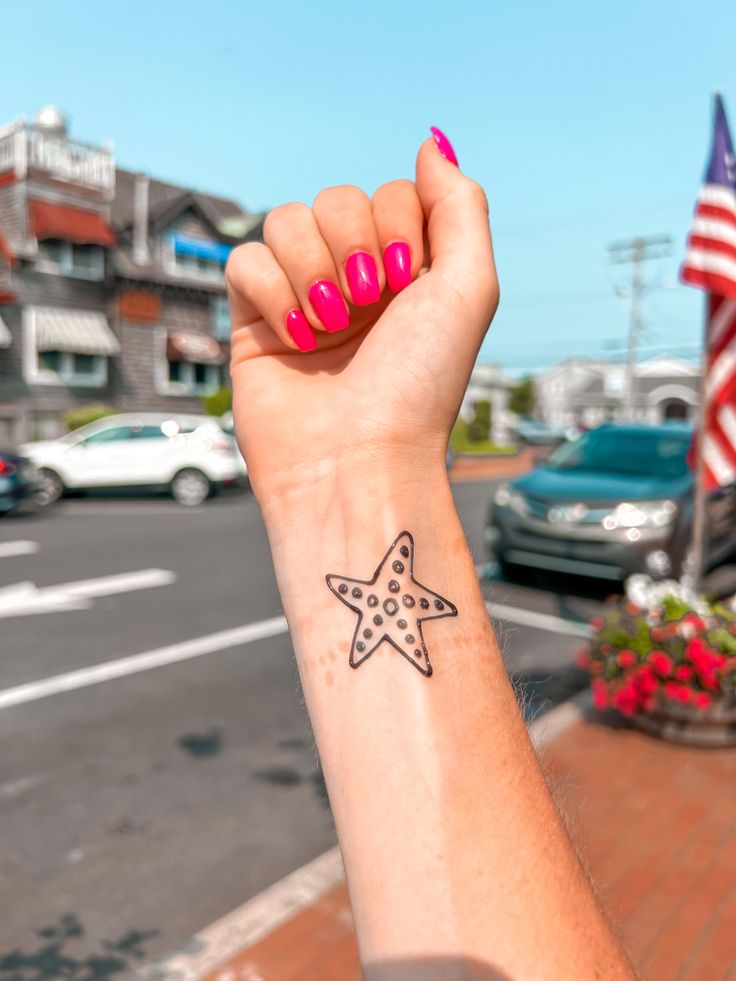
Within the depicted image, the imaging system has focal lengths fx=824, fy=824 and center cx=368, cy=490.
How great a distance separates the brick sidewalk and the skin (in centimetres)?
108

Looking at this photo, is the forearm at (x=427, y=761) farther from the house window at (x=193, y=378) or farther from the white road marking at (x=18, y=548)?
the house window at (x=193, y=378)

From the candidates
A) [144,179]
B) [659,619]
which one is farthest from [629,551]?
[144,179]

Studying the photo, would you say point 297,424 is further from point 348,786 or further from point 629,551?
point 629,551

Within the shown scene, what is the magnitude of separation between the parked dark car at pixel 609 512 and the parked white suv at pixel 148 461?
8.65 m

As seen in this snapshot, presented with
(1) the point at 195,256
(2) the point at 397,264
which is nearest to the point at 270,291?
(2) the point at 397,264

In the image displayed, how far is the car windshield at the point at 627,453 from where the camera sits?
28.4ft

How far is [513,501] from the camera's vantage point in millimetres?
8477

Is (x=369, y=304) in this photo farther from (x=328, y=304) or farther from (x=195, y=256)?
(x=195, y=256)

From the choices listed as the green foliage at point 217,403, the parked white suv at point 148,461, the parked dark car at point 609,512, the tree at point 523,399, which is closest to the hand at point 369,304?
the parked dark car at point 609,512

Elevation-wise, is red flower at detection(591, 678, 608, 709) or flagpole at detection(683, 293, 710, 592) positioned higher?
flagpole at detection(683, 293, 710, 592)

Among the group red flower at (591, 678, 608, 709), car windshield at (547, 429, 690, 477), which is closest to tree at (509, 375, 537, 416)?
car windshield at (547, 429, 690, 477)

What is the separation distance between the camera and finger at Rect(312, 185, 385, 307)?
1.30 m

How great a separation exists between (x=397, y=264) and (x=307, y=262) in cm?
16

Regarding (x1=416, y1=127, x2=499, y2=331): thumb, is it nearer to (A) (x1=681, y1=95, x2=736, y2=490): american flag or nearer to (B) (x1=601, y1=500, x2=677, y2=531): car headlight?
(A) (x1=681, y1=95, x2=736, y2=490): american flag
